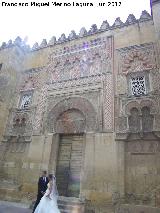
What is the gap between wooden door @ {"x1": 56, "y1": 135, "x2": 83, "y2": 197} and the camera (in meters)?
8.45

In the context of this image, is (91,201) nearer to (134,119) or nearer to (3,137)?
(134,119)

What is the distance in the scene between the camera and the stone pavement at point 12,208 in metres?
7.44

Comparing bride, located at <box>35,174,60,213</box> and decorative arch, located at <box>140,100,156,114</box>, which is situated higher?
decorative arch, located at <box>140,100,156,114</box>

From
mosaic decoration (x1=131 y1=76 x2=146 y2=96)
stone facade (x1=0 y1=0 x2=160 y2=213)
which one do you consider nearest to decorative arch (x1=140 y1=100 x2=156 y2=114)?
stone facade (x1=0 y1=0 x2=160 y2=213)

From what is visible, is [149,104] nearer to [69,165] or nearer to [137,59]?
[137,59]

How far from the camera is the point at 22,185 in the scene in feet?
30.0

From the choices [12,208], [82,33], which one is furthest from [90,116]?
[82,33]

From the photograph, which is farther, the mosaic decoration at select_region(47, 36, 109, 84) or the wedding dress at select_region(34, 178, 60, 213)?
the mosaic decoration at select_region(47, 36, 109, 84)

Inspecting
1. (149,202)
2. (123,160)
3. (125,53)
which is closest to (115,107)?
(123,160)

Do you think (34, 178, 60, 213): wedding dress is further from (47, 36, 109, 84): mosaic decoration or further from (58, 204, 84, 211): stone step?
(47, 36, 109, 84): mosaic decoration

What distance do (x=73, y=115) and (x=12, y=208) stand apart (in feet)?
14.5

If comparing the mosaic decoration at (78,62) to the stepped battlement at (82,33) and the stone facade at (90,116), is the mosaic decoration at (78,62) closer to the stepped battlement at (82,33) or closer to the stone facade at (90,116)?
the stone facade at (90,116)

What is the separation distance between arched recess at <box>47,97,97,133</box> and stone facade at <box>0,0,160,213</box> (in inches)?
1.8

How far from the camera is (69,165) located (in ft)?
29.1
